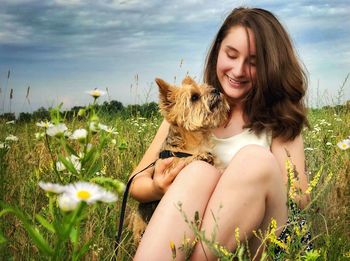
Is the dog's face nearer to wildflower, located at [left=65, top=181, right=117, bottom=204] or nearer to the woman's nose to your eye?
the woman's nose

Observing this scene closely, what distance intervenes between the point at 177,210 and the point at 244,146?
1.83ft

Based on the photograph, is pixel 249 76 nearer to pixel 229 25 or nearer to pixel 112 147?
pixel 229 25

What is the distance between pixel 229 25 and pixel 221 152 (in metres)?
0.97

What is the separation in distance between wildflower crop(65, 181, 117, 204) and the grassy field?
0.27 feet

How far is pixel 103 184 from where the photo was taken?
1.55 meters

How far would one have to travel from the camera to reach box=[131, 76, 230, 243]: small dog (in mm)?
3537

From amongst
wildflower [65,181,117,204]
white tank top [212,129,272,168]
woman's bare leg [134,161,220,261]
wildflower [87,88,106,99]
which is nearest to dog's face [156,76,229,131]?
white tank top [212,129,272,168]

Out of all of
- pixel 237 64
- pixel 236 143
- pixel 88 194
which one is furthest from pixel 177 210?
pixel 88 194

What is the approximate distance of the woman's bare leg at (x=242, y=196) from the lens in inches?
104

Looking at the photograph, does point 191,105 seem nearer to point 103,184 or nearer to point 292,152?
point 292,152

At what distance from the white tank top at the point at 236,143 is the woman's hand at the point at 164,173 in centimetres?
62

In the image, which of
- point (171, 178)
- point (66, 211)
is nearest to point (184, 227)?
point (171, 178)

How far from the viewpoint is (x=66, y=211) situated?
3.97 ft

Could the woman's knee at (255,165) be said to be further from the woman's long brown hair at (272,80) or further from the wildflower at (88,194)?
the wildflower at (88,194)
